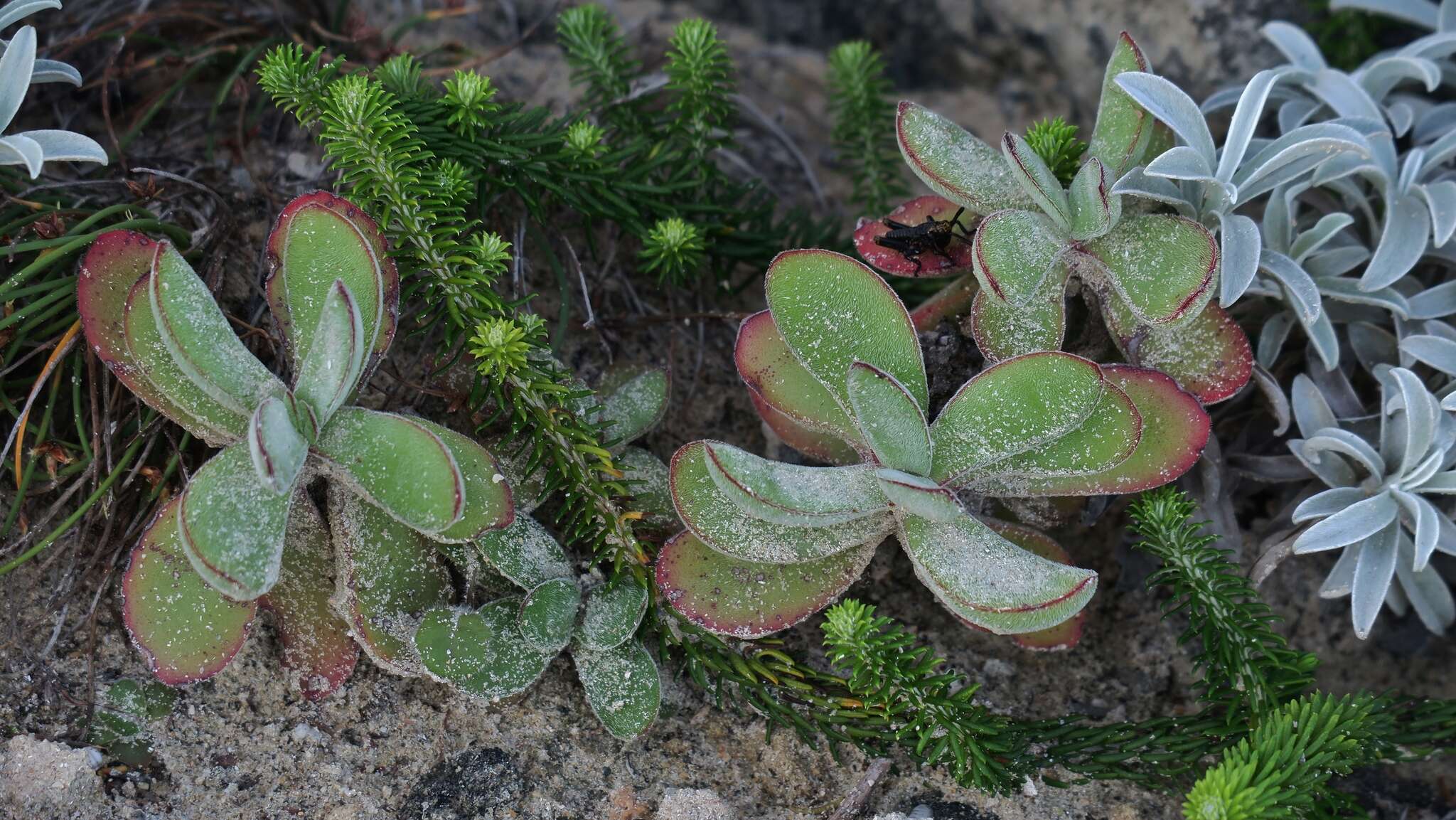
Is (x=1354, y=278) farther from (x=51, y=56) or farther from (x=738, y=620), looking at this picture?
(x=51, y=56)

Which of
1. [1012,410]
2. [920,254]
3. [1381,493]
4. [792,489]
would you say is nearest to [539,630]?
[792,489]

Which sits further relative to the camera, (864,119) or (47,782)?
(864,119)

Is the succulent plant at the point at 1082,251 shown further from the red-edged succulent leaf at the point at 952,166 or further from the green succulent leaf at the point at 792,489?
the green succulent leaf at the point at 792,489

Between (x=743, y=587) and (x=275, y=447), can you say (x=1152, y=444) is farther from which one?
(x=275, y=447)

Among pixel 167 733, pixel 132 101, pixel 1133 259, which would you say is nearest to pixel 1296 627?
pixel 1133 259

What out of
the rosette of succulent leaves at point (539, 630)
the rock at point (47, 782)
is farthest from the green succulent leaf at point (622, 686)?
the rock at point (47, 782)

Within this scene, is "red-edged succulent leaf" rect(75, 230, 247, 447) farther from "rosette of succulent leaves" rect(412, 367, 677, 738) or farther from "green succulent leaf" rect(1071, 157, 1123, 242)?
"green succulent leaf" rect(1071, 157, 1123, 242)
